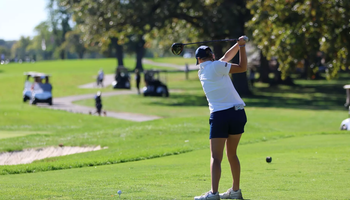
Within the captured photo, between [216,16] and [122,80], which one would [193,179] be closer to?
[216,16]

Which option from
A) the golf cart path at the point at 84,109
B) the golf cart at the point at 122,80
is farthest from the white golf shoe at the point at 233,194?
the golf cart at the point at 122,80

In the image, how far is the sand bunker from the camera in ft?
45.1

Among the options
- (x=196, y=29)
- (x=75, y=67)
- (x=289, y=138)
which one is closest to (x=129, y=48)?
(x=75, y=67)

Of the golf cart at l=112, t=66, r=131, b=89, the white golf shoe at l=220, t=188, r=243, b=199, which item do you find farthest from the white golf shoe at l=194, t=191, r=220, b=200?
the golf cart at l=112, t=66, r=131, b=89

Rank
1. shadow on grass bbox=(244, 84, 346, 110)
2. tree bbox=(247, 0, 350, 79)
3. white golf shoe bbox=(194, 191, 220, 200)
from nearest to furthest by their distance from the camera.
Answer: white golf shoe bbox=(194, 191, 220, 200)
tree bbox=(247, 0, 350, 79)
shadow on grass bbox=(244, 84, 346, 110)

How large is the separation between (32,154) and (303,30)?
1494 cm

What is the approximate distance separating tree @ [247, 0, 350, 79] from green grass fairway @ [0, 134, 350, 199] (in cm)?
1294

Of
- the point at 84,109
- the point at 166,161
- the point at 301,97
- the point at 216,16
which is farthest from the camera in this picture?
the point at 301,97

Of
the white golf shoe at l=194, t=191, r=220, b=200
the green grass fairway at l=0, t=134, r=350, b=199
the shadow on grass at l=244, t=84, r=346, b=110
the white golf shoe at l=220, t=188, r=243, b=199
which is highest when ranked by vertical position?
the white golf shoe at l=194, t=191, r=220, b=200

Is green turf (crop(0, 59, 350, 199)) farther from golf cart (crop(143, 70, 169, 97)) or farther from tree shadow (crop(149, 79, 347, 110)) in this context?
golf cart (crop(143, 70, 169, 97))

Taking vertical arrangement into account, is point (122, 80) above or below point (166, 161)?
below

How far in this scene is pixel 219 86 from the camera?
20.3ft

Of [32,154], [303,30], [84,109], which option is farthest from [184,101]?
[32,154]

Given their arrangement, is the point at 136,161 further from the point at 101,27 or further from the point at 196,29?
the point at 196,29
